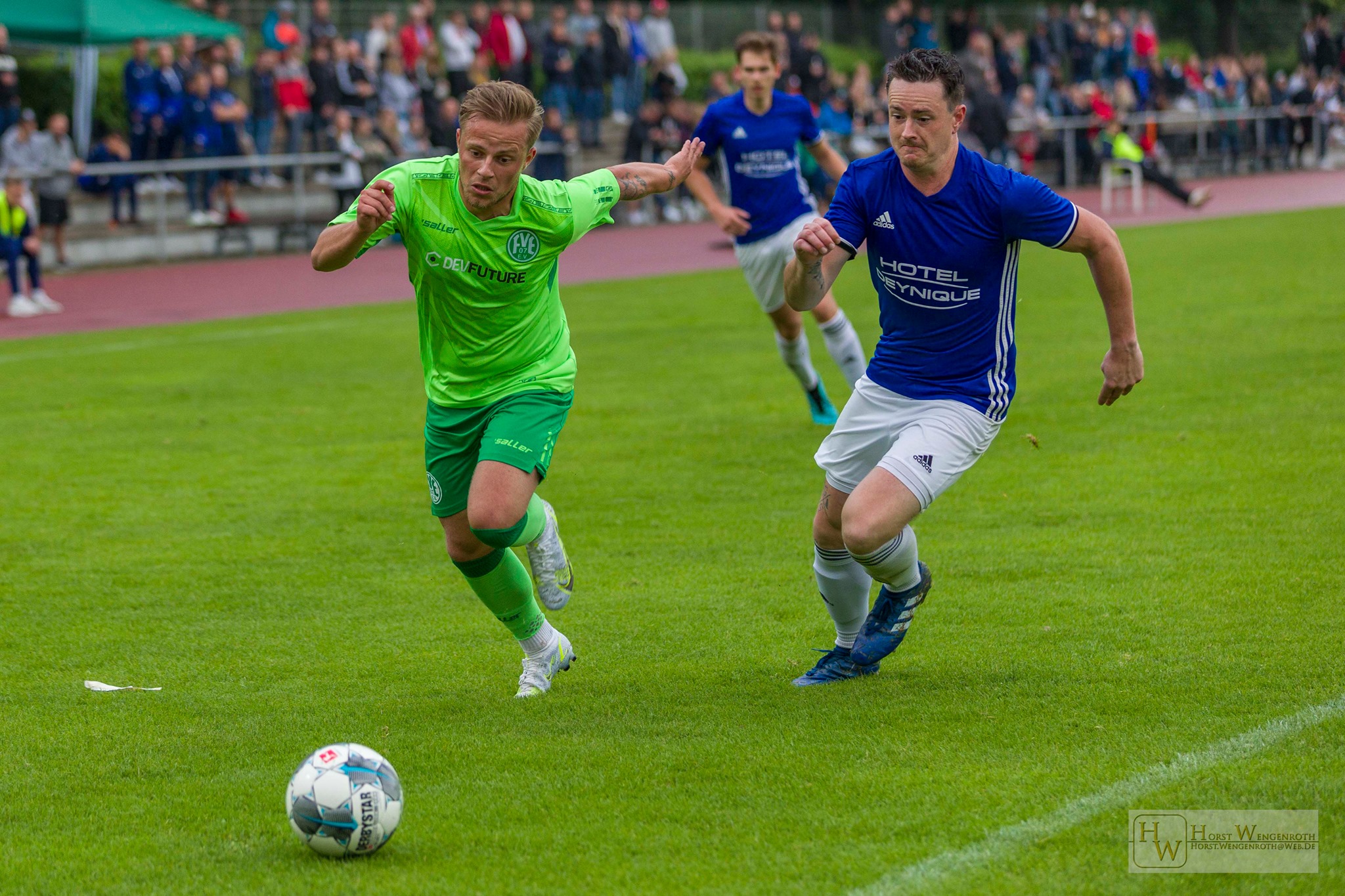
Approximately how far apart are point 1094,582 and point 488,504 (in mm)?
2829

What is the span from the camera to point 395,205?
5.17 m

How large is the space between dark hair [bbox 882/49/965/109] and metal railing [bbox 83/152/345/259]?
18699mm

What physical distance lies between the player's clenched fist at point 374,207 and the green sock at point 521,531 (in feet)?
3.64

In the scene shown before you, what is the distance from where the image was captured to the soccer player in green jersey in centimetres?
537

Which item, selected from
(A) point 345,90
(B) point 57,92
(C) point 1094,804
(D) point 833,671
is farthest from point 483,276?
(B) point 57,92

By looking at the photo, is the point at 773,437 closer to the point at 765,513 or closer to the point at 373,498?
the point at 765,513

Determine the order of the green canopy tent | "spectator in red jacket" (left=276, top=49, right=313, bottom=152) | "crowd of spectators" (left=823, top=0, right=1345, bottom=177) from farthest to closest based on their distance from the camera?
"crowd of spectators" (left=823, top=0, right=1345, bottom=177)
"spectator in red jacket" (left=276, top=49, right=313, bottom=152)
the green canopy tent

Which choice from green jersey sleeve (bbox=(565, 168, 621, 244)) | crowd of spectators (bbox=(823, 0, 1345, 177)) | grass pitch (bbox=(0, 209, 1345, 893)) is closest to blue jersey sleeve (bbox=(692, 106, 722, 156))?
grass pitch (bbox=(0, 209, 1345, 893))

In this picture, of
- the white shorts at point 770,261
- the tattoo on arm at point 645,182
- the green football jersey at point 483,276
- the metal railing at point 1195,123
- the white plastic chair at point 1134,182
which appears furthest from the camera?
the metal railing at point 1195,123

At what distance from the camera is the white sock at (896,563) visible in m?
5.32

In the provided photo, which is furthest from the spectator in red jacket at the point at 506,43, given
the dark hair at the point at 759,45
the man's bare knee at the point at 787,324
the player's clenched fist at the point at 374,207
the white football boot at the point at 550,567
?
the player's clenched fist at the point at 374,207

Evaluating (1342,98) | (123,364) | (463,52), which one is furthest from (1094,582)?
(1342,98)

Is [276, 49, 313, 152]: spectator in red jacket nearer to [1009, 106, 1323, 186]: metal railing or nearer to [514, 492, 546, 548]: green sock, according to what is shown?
[1009, 106, 1323, 186]: metal railing

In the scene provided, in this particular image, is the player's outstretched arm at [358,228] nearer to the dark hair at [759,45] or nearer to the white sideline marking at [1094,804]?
the white sideline marking at [1094,804]
